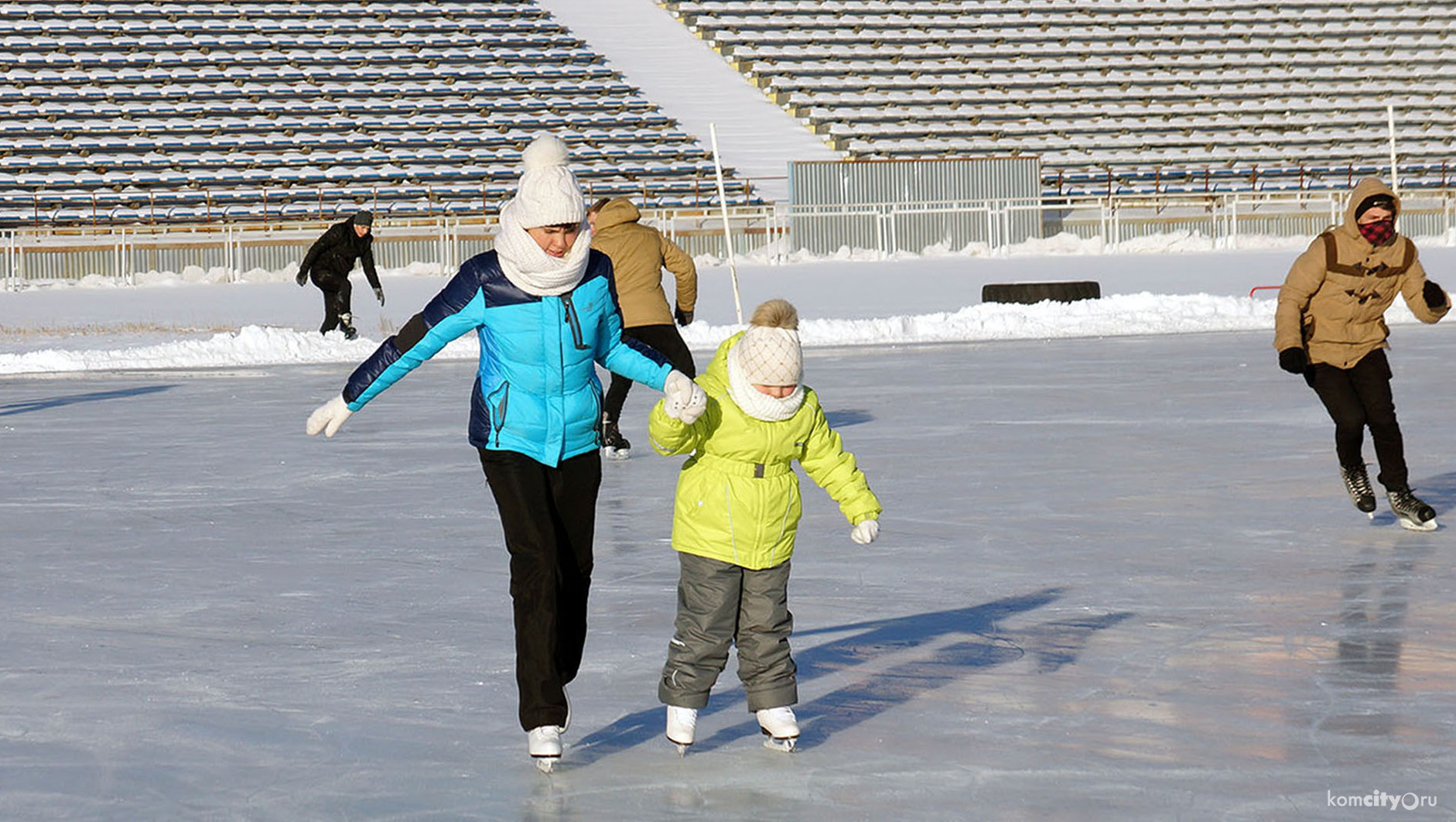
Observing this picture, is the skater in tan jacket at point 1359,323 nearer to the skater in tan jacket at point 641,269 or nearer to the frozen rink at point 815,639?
the frozen rink at point 815,639

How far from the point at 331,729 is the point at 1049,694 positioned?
1813 millimetres

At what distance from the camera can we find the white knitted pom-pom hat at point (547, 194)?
438cm

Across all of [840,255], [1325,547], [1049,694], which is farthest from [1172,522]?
[840,255]

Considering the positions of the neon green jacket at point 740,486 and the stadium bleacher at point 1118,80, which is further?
the stadium bleacher at point 1118,80

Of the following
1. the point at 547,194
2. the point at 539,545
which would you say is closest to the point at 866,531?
the point at 539,545

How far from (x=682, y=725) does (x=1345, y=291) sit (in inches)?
169

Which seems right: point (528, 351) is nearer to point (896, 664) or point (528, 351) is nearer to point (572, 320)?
point (572, 320)

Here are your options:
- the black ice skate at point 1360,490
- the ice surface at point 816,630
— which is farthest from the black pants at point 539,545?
the black ice skate at point 1360,490

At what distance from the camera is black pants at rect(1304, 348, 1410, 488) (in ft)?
26.0

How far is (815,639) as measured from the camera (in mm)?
5926

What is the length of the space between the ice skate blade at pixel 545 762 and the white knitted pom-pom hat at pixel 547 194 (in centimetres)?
117

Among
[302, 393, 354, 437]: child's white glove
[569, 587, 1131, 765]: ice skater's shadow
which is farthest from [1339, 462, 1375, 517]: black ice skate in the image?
[302, 393, 354, 437]: child's white glove

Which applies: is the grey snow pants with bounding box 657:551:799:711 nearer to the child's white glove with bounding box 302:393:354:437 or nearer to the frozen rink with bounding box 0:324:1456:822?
the frozen rink with bounding box 0:324:1456:822

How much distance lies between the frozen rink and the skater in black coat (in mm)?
8426
